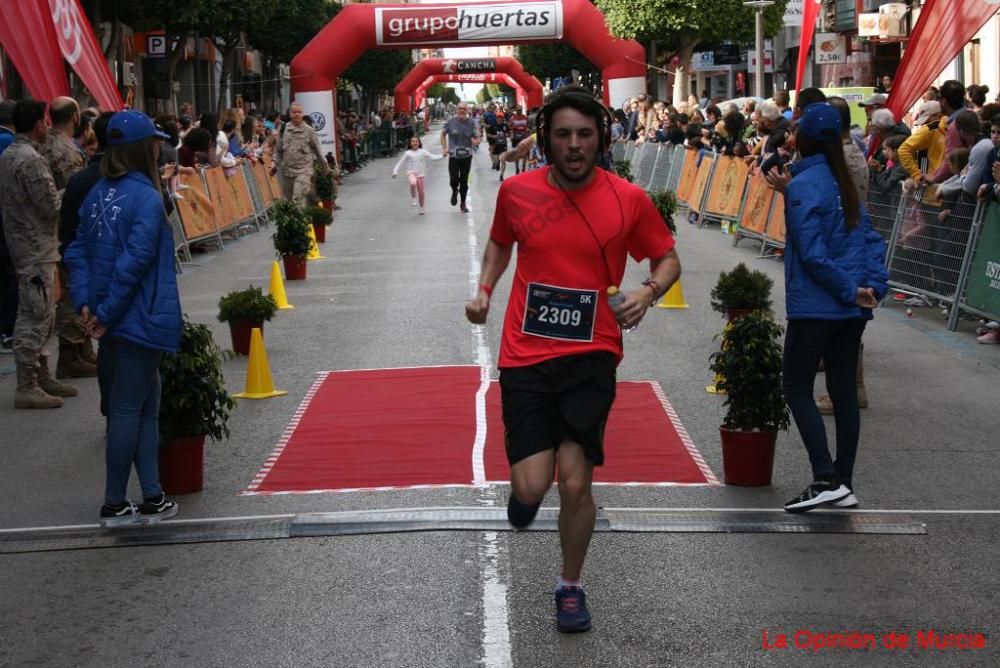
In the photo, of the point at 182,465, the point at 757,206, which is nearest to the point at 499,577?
the point at 182,465

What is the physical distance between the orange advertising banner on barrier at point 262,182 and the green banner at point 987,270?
15673 mm

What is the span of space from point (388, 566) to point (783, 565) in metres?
1.59

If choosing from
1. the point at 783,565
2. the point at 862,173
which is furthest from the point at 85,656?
the point at 862,173

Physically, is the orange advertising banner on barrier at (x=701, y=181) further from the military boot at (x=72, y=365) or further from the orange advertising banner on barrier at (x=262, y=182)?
the military boot at (x=72, y=365)

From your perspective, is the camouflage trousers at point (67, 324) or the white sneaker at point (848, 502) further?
the camouflage trousers at point (67, 324)

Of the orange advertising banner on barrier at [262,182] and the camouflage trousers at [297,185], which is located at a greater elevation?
the camouflage trousers at [297,185]

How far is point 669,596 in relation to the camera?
18.5 ft

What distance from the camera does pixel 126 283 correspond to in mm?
6590

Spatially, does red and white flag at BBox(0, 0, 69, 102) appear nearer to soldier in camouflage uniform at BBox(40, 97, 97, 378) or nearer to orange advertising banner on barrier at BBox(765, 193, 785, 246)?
soldier in camouflage uniform at BBox(40, 97, 97, 378)

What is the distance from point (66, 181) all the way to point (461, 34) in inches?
1162

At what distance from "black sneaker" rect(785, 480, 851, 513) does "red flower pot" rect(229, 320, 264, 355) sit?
5.98 meters

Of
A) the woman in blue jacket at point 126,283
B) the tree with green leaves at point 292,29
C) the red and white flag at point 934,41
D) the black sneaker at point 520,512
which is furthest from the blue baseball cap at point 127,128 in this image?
the tree with green leaves at point 292,29

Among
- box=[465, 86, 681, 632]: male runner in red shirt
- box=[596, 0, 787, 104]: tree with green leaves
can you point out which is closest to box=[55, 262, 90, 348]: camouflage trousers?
box=[465, 86, 681, 632]: male runner in red shirt

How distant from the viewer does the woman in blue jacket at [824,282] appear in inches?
266
